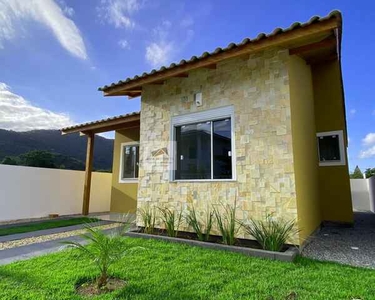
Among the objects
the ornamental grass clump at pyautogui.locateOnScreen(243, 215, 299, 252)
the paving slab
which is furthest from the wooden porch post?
the ornamental grass clump at pyautogui.locateOnScreen(243, 215, 299, 252)

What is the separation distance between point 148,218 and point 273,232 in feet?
13.0

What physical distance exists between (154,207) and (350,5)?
1048 centimetres

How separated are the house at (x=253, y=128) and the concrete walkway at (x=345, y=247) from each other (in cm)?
40

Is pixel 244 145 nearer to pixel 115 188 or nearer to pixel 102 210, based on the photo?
pixel 115 188

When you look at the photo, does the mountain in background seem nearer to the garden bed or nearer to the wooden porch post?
the wooden porch post

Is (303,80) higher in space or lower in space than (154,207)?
higher

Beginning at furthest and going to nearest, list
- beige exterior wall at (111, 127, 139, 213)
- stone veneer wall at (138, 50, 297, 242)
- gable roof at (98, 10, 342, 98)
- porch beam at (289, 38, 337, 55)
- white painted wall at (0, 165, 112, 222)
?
beige exterior wall at (111, 127, 139, 213) < white painted wall at (0, 165, 112, 222) < porch beam at (289, 38, 337, 55) < stone veneer wall at (138, 50, 297, 242) < gable roof at (98, 10, 342, 98)

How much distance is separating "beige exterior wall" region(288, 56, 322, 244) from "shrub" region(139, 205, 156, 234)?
430 cm

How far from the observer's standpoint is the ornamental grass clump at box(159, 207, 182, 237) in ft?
22.6

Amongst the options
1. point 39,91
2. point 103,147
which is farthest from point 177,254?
point 103,147

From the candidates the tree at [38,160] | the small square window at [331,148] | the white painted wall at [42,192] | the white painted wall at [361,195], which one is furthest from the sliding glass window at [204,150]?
the tree at [38,160]

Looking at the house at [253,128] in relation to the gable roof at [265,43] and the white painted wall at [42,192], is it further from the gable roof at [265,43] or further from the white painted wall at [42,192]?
the white painted wall at [42,192]

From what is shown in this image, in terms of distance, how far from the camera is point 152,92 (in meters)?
8.63

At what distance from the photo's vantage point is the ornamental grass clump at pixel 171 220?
6895mm
